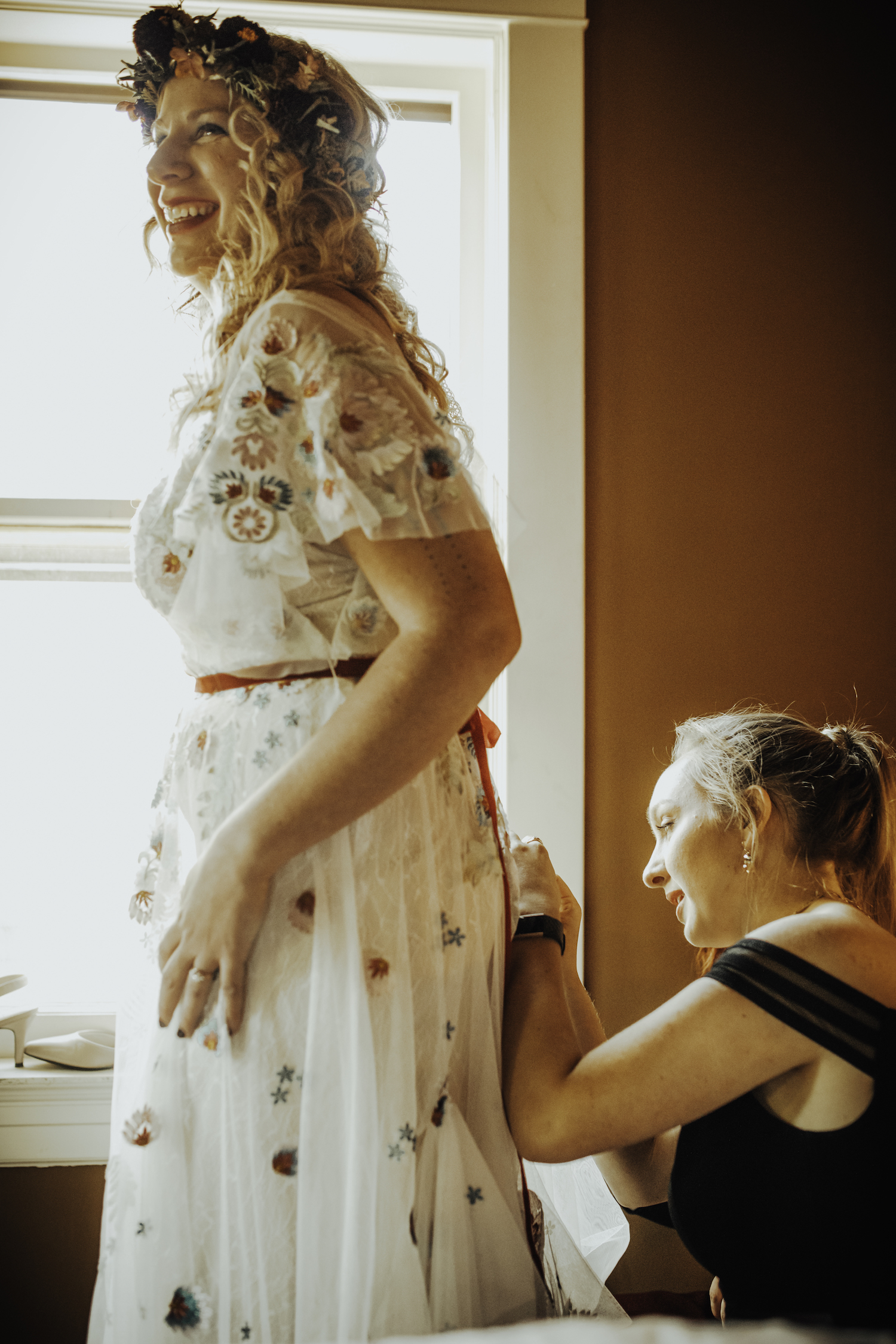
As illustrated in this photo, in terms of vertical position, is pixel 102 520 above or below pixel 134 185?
below

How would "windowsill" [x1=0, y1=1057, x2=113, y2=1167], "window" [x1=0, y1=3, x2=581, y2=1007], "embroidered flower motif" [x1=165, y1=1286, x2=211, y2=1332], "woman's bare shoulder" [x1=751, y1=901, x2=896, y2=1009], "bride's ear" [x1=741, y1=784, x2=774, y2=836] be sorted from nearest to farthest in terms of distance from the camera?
"embroidered flower motif" [x1=165, y1=1286, x2=211, y2=1332] → "woman's bare shoulder" [x1=751, y1=901, x2=896, y2=1009] → "bride's ear" [x1=741, y1=784, x2=774, y2=836] → "windowsill" [x1=0, y1=1057, x2=113, y2=1167] → "window" [x1=0, y1=3, x2=581, y2=1007]

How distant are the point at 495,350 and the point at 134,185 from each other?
72 cm

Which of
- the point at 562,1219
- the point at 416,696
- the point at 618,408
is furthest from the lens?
the point at 618,408

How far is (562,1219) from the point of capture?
108cm

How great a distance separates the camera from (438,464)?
75 centimetres

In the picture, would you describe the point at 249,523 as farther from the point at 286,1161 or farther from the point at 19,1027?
the point at 19,1027

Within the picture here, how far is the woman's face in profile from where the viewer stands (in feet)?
3.40

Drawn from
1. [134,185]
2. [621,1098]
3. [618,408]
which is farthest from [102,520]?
[621,1098]

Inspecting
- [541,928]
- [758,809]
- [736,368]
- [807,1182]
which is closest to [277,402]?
[541,928]

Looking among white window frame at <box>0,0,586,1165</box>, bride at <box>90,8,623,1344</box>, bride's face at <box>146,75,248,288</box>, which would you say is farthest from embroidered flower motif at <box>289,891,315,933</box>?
white window frame at <box>0,0,586,1165</box>

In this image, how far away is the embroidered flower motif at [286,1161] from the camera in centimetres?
71

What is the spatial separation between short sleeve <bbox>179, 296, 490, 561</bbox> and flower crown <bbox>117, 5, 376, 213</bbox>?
0.70ft

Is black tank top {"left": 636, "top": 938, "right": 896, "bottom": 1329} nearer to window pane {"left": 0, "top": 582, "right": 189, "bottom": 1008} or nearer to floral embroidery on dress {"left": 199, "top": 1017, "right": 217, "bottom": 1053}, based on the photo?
floral embroidery on dress {"left": 199, "top": 1017, "right": 217, "bottom": 1053}

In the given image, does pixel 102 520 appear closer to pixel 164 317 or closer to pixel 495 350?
pixel 164 317
